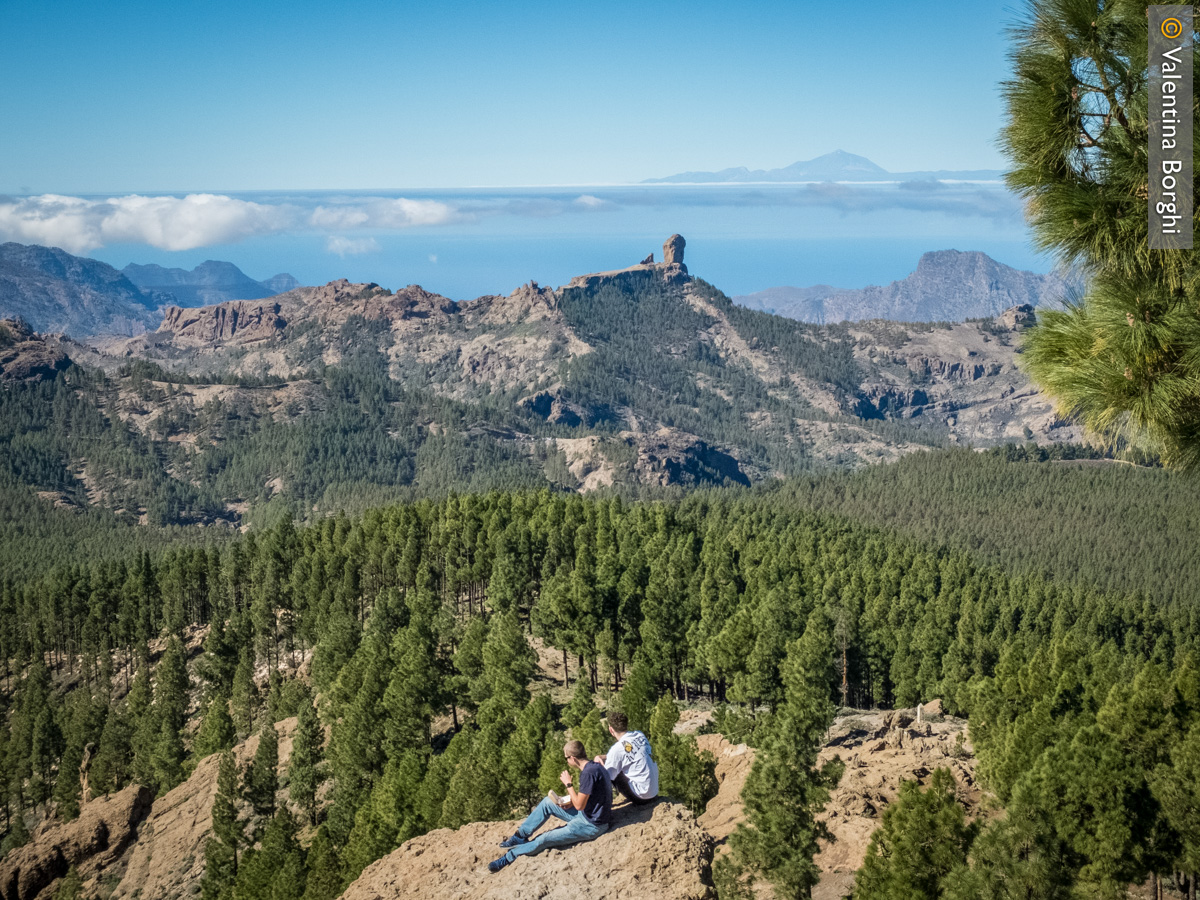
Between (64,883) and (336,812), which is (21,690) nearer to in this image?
(64,883)

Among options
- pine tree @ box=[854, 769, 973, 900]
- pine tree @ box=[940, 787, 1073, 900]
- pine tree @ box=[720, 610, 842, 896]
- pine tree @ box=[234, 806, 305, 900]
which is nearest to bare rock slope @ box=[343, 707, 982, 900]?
pine tree @ box=[720, 610, 842, 896]

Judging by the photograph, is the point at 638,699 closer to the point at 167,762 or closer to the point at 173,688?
the point at 167,762

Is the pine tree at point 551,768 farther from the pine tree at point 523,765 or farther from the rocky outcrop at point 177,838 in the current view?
the rocky outcrop at point 177,838

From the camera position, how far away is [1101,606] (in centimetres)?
12862

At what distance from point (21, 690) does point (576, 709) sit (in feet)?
385

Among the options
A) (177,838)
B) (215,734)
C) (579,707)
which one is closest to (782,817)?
(579,707)

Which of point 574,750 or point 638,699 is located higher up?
point 574,750

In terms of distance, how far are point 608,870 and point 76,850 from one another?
8185 centimetres

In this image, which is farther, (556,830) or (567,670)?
(567,670)

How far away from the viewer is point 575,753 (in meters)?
25.8

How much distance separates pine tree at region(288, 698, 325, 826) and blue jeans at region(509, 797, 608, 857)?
56.7 m

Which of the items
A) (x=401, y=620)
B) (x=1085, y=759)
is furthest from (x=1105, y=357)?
(x=401, y=620)

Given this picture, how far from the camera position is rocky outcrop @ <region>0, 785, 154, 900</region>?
277 feet

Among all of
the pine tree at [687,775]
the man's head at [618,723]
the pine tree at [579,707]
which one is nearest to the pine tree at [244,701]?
the pine tree at [579,707]
